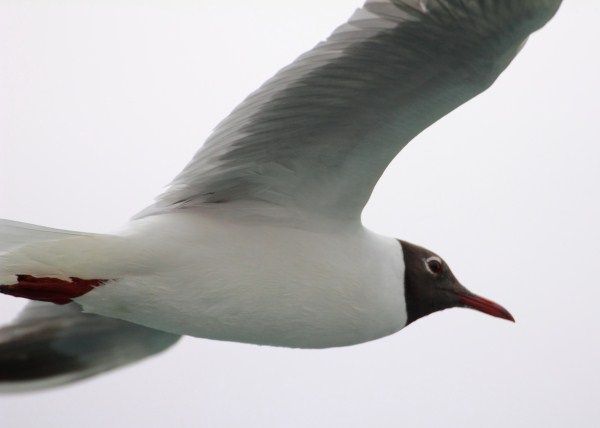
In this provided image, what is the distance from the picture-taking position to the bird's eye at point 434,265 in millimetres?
4407

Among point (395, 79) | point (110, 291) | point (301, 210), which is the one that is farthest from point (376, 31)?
point (110, 291)

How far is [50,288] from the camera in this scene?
3.70 metres

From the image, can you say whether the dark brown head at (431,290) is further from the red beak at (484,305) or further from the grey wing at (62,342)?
the grey wing at (62,342)

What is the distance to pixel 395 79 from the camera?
362cm

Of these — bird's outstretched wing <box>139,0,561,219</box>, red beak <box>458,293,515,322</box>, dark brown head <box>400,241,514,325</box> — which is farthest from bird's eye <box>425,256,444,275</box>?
bird's outstretched wing <box>139,0,561,219</box>

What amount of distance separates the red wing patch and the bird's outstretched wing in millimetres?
433

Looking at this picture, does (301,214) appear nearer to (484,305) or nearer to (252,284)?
(252,284)

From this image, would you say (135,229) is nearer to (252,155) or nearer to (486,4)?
(252,155)

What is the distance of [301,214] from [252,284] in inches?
11.8

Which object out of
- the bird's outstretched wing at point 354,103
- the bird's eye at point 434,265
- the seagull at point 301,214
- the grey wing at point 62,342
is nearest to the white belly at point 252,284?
the seagull at point 301,214

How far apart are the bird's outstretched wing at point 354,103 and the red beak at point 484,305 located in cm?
69

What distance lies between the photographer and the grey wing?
15.1 ft

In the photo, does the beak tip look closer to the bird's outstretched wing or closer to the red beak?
the red beak

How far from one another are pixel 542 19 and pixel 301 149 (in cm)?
87
